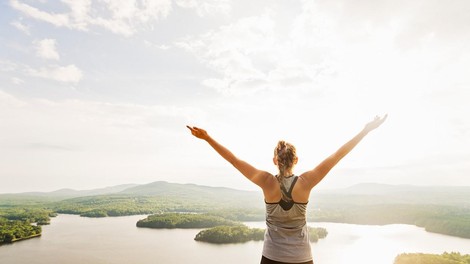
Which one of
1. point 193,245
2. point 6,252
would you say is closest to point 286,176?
point 193,245

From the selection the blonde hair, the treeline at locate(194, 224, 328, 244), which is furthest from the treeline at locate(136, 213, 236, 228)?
the blonde hair

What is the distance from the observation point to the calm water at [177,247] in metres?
53.3

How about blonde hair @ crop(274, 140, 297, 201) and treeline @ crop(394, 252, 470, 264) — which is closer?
blonde hair @ crop(274, 140, 297, 201)

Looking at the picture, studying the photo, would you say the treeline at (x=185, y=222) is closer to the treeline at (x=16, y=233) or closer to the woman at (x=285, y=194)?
the treeline at (x=16, y=233)

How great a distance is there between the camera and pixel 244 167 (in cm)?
243

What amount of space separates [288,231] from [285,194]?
276mm

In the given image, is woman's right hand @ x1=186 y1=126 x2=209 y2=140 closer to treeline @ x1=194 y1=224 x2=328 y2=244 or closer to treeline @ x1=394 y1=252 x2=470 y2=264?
treeline @ x1=394 y1=252 x2=470 y2=264

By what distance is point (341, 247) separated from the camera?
6116 cm

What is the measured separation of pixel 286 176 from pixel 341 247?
210 feet

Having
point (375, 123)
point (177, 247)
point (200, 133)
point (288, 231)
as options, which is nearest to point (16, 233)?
point (177, 247)

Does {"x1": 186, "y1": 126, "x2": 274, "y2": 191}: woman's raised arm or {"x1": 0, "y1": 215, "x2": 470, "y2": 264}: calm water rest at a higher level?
{"x1": 186, "y1": 126, "x2": 274, "y2": 191}: woman's raised arm

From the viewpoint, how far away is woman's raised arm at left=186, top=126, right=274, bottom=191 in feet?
7.96

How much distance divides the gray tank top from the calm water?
48.4 m

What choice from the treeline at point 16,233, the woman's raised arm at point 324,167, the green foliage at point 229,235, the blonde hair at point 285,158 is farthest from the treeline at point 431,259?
the treeline at point 16,233
